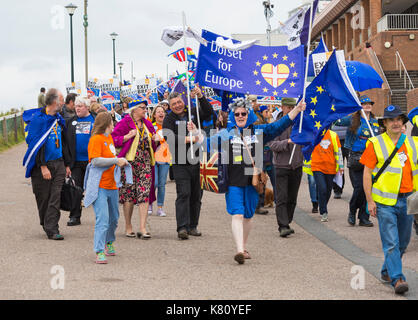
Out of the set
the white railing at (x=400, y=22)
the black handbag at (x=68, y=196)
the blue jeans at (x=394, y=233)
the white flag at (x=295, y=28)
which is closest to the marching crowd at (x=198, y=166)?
the blue jeans at (x=394, y=233)

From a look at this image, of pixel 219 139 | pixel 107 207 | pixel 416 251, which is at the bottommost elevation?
pixel 416 251

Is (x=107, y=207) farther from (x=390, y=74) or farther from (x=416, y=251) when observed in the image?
(x=390, y=74)

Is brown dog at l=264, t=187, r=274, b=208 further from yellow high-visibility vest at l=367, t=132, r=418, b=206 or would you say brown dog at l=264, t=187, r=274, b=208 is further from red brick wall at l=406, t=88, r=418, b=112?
red brick wall at l=406, t=88, r=418, b=112

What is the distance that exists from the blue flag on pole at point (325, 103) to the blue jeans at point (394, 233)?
2122mm

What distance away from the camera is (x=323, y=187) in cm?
1212

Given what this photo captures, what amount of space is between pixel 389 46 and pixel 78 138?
31.5 m

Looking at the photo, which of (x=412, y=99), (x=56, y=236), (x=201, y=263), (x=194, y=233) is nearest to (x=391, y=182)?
(x=201, y=263)

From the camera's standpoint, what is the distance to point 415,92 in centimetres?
3284

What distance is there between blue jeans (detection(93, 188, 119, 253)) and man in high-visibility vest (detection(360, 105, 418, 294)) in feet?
9.99

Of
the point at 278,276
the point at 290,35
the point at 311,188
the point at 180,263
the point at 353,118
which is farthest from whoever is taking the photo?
the point at 311,188

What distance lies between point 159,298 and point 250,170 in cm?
240

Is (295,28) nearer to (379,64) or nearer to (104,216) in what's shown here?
(104,216)

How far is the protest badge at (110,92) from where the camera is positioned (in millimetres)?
26594

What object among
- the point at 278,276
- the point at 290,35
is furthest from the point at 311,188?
the point at 278,276
